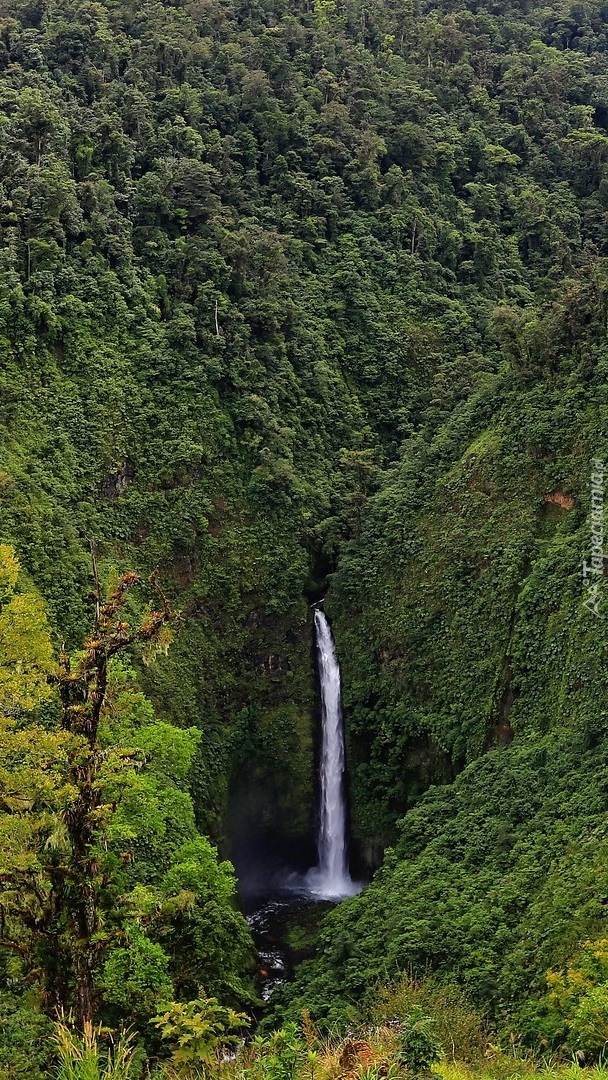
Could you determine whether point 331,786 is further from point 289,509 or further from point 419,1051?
point 419,1051

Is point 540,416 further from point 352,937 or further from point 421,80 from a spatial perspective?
point 421,80

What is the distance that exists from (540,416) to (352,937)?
41.5 feet

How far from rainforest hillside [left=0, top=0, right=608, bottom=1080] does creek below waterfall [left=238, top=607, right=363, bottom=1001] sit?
434 millimetres

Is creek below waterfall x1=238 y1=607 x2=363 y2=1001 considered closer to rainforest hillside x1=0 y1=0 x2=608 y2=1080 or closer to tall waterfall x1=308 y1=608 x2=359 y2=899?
tall waterfall x1=308 y1=608 x2=359 y2=899

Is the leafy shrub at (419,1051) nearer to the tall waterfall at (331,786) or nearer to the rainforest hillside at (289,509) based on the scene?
the rainforest hillside at (289,509)

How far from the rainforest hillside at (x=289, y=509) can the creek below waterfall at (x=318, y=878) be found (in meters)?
0.43

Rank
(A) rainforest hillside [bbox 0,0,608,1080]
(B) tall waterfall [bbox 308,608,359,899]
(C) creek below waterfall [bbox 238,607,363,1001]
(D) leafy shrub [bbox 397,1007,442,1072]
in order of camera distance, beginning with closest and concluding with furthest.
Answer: (D) leafy shrub [bbox 397,1007,442,1072] < (A) rainforest hillside [bbox 0,0,608,1080] < (C) creek below waterfall [bbox 238,607,363,1001] < (B) tall waterfall [bbox 308,608,359,899]

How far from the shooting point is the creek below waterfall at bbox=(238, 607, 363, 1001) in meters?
20.8

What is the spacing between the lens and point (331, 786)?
2464cm

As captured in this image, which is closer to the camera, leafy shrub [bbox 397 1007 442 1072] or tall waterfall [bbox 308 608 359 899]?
leafy shrub [bbox 397 1007 442 1072]

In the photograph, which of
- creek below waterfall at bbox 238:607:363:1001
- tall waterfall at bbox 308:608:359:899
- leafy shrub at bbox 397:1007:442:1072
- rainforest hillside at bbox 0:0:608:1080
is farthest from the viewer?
tall waterfall at bbox 308:608:359:899

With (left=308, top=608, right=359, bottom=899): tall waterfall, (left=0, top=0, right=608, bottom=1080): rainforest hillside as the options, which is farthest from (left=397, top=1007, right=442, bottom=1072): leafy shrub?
(left=308, top=608, right=359, bottom=899): tall waterfall

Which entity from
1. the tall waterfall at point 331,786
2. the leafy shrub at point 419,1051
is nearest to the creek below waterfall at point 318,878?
the tall waterfall at point 331,786

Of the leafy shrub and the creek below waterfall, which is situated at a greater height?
the leafy shrub
